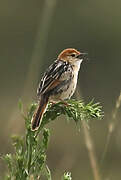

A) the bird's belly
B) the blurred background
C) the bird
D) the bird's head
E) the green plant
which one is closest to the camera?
the green plant

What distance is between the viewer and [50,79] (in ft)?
18.5

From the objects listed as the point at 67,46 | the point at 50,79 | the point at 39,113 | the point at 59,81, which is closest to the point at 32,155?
the point at 39,113

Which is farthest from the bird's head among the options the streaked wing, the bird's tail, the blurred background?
the blurred background

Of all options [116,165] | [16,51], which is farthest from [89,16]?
[116,165]

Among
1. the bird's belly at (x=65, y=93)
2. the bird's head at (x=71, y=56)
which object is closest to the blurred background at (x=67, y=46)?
the bird's head at (x=71, y=56)

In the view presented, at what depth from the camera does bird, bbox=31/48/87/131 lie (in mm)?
5594

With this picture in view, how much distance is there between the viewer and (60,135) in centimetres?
2034

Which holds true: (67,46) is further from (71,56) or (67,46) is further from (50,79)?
(50,79)

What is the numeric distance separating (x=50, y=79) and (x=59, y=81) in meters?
0.20

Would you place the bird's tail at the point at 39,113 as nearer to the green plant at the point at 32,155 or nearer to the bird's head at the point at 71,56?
the green plant at the point at 32,155

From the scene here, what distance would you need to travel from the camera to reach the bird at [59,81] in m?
5.59

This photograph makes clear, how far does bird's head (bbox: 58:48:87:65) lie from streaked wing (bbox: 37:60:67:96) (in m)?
0.39

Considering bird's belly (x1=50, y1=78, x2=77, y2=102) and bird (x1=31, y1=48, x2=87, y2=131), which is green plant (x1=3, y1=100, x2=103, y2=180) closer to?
bird (x1=31, y1=48, x2=87, y2=131)

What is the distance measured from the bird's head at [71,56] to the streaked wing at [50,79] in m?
0.39
